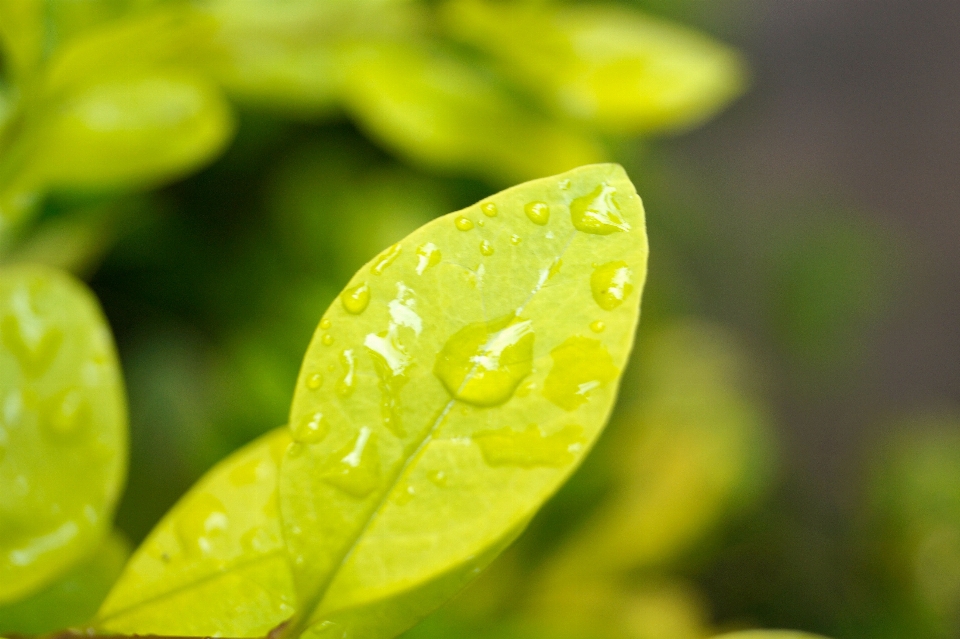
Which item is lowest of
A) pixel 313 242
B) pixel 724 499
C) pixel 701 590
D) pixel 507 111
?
pixel 701 590

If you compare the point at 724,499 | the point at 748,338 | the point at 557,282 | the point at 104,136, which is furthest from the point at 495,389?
the point at 748,338

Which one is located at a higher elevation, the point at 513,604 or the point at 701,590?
the point at 513,604

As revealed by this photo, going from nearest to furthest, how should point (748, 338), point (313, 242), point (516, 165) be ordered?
point (516, 165), point (313, 242), point (748, 338)

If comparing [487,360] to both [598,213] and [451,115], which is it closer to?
[598,213]

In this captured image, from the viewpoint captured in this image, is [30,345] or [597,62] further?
[597,62]

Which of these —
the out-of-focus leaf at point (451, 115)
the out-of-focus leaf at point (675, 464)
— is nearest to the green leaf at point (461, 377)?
the out-of-focus leaf at point (451, 115)

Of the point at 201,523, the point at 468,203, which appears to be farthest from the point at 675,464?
the point at 201,523

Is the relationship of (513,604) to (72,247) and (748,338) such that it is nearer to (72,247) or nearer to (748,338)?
(72,247)

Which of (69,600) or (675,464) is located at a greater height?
(69,600)
